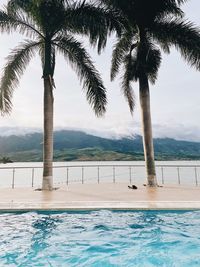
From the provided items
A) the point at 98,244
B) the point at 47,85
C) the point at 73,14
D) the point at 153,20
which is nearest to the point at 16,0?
the point at 73,14

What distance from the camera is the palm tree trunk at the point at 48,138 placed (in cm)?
1047

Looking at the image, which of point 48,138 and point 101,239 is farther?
point 48,138

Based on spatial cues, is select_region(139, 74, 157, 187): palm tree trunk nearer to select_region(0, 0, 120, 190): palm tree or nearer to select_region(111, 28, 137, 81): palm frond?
select_region(0, 0, 120, 190): palm tree

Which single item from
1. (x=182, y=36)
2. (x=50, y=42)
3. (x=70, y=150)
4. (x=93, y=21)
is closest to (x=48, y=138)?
(x=50, y=42)

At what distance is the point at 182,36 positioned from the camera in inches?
442

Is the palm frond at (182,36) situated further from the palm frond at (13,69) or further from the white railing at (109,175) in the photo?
the palm frond at (13,69)

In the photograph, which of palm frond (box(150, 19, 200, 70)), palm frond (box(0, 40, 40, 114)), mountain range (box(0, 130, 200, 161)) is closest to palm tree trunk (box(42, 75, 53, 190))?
palm frond (box(0, 40, 40, 114))

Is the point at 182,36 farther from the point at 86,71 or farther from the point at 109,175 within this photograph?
the point at 109,175

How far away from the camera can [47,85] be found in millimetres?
10828

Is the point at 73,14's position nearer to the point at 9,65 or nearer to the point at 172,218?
the point at 9,65

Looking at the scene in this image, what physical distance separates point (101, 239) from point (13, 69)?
322 inches

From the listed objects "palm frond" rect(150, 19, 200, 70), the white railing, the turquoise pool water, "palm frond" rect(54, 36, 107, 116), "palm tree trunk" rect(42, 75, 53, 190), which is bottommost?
the turquoise pool water

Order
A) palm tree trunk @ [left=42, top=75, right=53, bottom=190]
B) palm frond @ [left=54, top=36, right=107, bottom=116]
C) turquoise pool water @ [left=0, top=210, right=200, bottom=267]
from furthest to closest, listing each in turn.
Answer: palm frond @ [left=54, top=36, right=107, bottom=116] → palm tree trunk @ [left=42, top=75, right=53, bottom=190] → turquoise pool water @ [left=0, top=210, right=200, bottom=267]

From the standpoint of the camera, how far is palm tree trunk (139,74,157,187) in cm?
1151
